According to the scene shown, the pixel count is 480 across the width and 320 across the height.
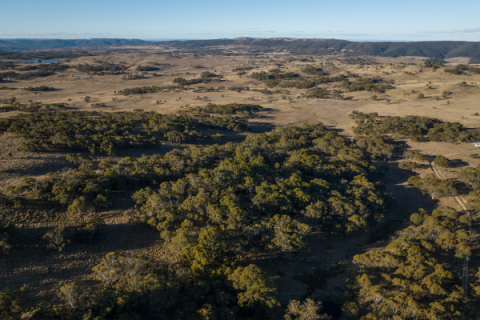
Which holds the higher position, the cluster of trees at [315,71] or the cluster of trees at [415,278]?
the cluster of trees at [315,71]

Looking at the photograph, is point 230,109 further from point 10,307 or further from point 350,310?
point 10,307

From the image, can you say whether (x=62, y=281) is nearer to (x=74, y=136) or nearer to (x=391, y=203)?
(x=74, y=136)

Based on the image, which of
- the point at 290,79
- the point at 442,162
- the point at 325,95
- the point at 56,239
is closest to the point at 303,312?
the point at 56,239

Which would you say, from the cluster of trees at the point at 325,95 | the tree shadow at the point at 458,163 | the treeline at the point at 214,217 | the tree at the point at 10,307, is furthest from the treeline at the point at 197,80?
the tree at the point at 10,307

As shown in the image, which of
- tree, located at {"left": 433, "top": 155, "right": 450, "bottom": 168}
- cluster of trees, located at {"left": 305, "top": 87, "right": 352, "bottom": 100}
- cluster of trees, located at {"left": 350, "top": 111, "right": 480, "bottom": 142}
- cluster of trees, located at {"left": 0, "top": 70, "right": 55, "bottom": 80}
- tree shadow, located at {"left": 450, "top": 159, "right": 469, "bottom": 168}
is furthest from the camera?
cluster of trees, located at {"left": 0, "top": 70, "right": 55, "bottom": 80}

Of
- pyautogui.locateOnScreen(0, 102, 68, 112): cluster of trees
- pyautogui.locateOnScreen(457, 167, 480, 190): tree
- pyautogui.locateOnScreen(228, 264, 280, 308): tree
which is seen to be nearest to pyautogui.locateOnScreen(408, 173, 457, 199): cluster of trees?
pyautogui.locateOnScreen(457, 167, 480, 190): tree

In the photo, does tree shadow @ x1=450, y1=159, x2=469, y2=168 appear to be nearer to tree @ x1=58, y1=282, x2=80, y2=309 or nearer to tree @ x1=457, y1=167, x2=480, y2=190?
tree @ x1=457, y1=167, x2=480, y2=190

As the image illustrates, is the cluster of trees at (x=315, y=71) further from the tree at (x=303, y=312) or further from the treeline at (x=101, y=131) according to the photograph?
the tree at (x=303, y=312)
